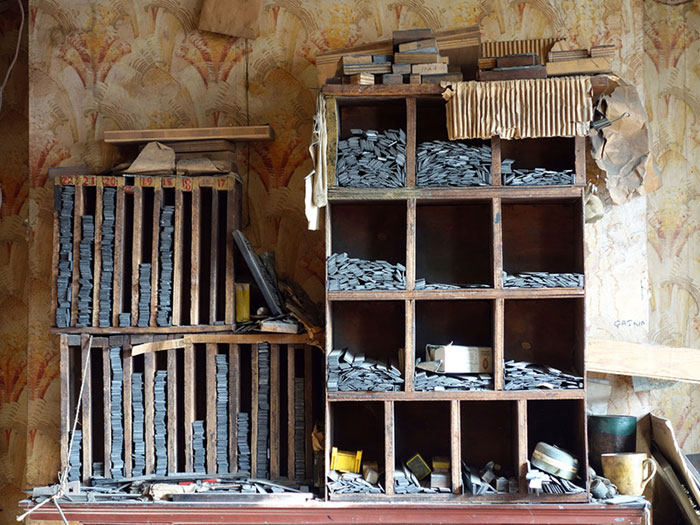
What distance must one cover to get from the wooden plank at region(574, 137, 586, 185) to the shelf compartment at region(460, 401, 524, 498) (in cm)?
129

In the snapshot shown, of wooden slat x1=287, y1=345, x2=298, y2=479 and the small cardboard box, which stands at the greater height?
the small cardboard box

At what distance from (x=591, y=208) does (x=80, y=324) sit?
2.80 metres

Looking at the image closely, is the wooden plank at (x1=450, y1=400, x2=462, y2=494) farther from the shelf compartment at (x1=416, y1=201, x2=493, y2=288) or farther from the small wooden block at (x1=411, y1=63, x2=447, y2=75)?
the small wooden block at (x1=411, y1=63, x2=447, y2=75)

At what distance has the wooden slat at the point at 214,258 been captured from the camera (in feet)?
10.9

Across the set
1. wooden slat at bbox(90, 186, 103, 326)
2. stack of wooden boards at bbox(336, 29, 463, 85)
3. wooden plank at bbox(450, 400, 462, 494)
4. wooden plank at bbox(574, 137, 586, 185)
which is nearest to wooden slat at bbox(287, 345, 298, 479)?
wooden plank at bbox(450, 400, 462, 494)

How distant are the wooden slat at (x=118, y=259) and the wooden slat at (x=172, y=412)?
1.19 ft

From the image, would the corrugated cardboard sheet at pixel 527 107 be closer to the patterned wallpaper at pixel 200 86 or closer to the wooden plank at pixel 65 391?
the patterned wallpaper at pixel 200 86

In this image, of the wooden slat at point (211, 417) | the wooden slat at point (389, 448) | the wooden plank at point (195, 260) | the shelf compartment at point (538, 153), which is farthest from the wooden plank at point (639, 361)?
the wooden plank at point (195, 260)

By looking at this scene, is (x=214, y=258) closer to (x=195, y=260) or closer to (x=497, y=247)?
(x=195, y=260)

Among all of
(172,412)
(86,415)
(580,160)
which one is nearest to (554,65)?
(580,160)

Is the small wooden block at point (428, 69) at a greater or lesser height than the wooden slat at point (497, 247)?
greater

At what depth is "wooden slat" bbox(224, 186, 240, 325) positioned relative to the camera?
10.9 ft

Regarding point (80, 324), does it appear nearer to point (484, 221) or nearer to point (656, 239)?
point (484, 221)

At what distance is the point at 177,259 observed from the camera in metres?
3.33
